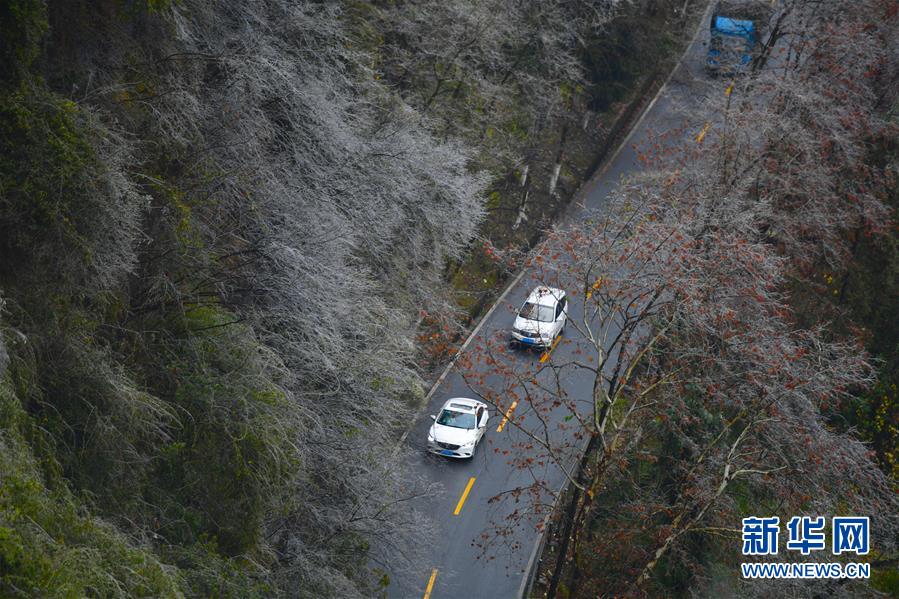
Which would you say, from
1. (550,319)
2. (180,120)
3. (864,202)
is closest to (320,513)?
(180,120)

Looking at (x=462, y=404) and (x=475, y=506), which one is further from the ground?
(x=462, y=404)

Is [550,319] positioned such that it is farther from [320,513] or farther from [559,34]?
[320,513]

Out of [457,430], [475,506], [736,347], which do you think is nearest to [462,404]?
[457,430]

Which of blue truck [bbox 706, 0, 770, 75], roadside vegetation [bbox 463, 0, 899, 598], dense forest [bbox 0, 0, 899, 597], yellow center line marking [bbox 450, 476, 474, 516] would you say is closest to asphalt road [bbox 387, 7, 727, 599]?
yellow center line marking [bbox 450, 476, 474, 516]

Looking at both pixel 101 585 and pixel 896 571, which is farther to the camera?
pixel 896 571

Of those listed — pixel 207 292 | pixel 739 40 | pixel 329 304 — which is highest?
pixel 739 40

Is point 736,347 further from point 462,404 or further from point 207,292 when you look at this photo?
point 462,404
